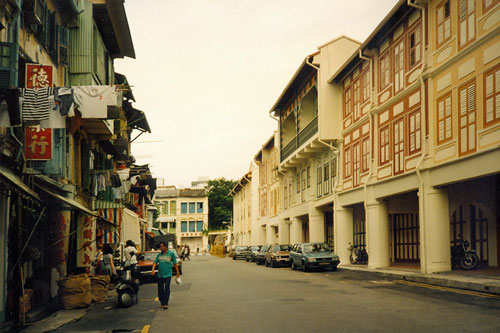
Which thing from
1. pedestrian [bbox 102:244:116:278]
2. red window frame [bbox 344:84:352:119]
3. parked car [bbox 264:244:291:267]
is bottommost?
parked car [bbox 264:244:291:267]

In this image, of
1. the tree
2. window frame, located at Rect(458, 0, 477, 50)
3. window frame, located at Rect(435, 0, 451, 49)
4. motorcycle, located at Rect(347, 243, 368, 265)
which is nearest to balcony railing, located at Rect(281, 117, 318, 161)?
motorcycle, located at Rect(347, 243, 368, 265)

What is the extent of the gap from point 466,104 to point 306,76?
64.0 ft

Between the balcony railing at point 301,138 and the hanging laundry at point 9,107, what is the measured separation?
26127 millimetres

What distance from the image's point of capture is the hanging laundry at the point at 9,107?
36.8 feet

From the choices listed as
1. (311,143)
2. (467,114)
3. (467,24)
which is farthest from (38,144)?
(311,143)

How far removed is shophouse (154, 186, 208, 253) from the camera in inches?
4075

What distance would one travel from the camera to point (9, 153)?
1348 centimetres

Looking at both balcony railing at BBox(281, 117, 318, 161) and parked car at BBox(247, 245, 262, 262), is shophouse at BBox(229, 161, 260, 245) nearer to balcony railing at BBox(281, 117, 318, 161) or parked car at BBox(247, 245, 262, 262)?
parked car at BBox(247, 245, 262, 262)

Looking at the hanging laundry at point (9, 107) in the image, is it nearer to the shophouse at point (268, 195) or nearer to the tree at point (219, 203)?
the shophouse at point (268, 195)

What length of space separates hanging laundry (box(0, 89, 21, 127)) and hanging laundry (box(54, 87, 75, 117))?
2255 millimetres

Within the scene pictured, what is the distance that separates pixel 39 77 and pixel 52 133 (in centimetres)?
175

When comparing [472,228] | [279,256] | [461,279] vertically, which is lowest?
[279,256]

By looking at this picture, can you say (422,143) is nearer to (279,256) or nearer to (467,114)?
(467,114)

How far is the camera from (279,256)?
3675 centimetres
